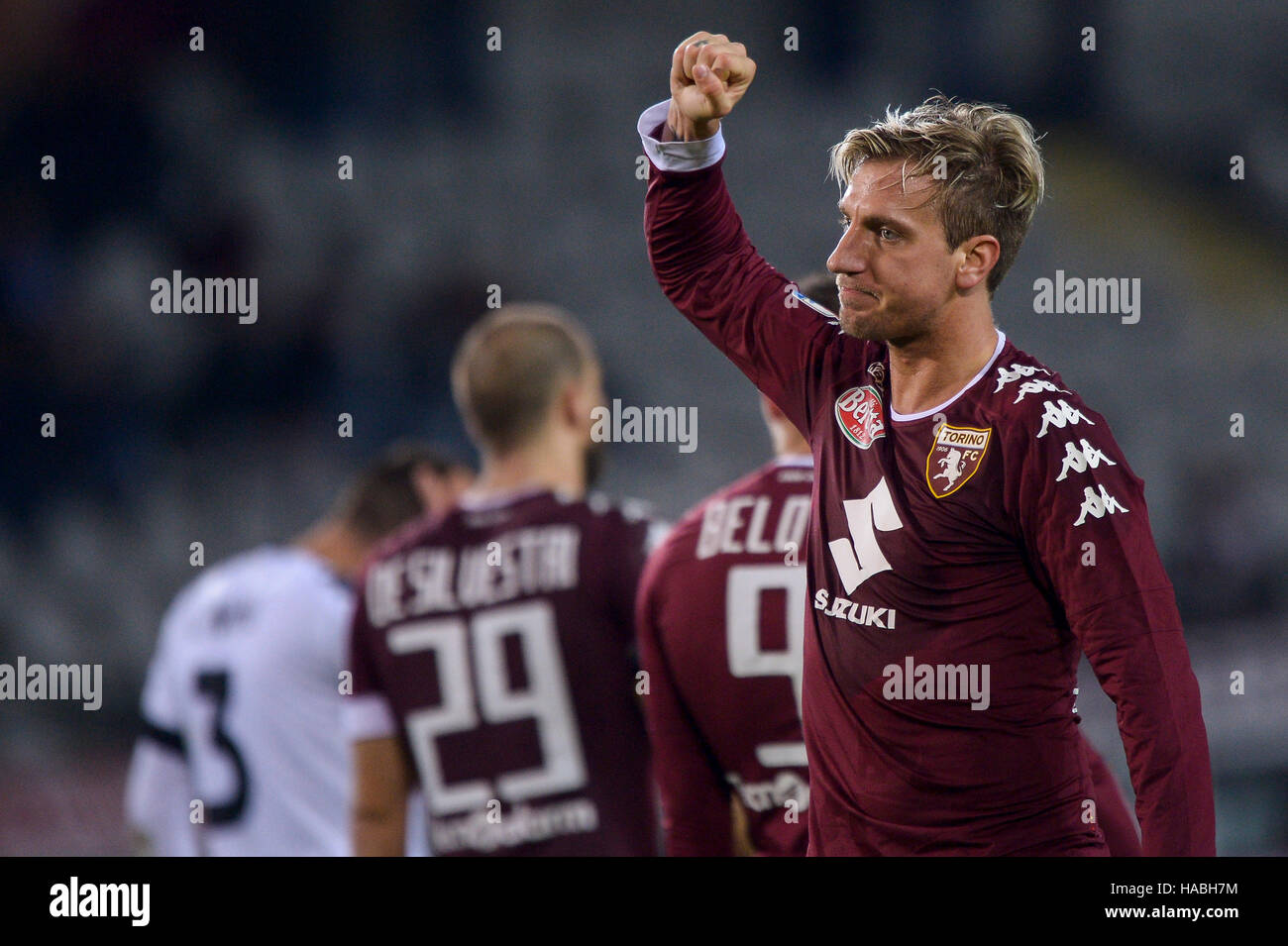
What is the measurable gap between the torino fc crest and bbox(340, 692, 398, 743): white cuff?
1.80 meters

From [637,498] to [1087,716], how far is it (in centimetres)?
223

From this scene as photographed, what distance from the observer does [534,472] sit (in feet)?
11.5

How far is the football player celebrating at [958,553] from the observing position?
1945mm

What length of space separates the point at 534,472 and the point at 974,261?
5.11 feet

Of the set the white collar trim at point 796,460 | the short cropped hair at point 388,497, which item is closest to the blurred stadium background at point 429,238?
the short cropped hair at point 388,497

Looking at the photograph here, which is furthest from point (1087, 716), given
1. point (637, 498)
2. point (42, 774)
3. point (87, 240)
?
point (87, 240)

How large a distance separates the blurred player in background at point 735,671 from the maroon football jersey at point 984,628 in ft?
1.59

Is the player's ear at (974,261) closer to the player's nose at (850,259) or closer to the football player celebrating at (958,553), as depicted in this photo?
the football player celebrating at (958,553)

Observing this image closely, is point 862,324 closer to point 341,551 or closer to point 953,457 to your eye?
point 953,457

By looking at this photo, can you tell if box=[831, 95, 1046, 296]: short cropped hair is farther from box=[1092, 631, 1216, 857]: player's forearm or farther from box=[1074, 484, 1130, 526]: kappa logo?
box=[1092, 631, 1216, 857]: player's forearm

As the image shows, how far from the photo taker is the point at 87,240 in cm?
667

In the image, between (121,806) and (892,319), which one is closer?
(892,319)
